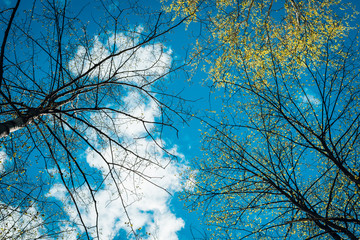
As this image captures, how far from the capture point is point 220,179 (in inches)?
188

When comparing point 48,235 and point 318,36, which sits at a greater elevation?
point 318,36

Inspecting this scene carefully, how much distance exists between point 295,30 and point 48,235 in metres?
7.14

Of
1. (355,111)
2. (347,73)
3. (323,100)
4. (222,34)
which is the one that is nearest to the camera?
(323,100)

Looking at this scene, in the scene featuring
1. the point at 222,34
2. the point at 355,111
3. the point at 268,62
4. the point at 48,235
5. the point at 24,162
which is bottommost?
the point at 355,111

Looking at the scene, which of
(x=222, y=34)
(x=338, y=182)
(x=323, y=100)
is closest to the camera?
(x=323, y=100)

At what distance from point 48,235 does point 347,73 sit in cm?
690

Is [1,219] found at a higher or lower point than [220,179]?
higher

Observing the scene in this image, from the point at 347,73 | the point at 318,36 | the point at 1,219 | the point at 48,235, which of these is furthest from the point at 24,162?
the point at 318,36

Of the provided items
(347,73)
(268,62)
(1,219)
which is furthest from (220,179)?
(1,219)

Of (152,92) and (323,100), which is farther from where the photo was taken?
(152,92)

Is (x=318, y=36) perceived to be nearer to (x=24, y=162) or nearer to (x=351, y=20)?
(x=351, y=20)

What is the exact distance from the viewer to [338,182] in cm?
461

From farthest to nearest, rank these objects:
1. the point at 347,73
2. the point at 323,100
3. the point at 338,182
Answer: the point at 338,182
the point at 347,73
the point at 323,100

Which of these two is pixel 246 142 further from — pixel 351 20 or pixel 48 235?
pixel 48 235
